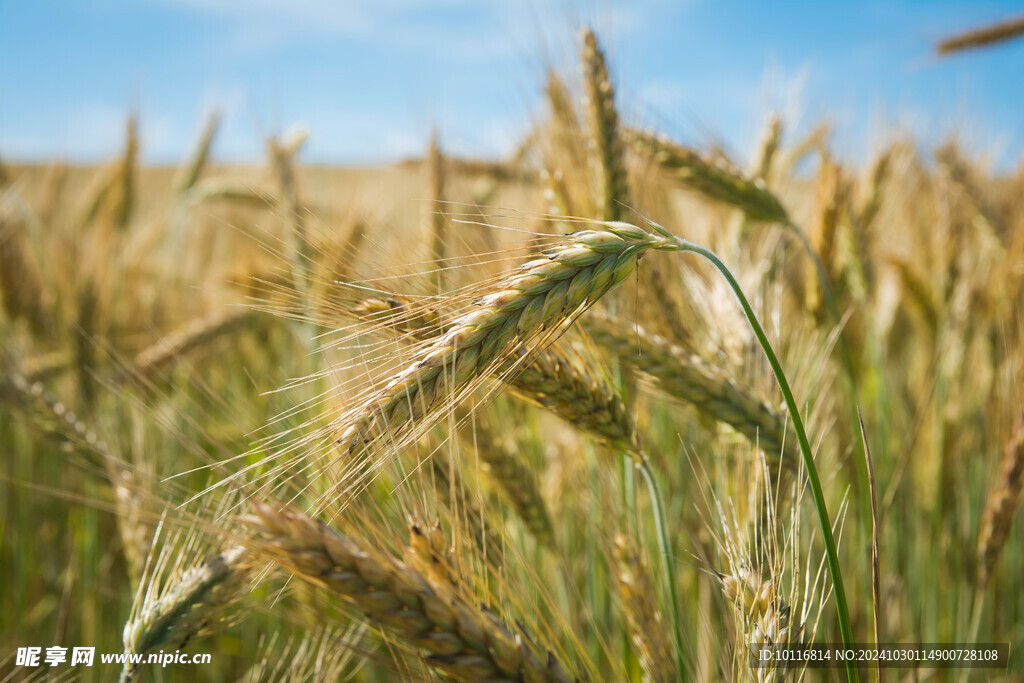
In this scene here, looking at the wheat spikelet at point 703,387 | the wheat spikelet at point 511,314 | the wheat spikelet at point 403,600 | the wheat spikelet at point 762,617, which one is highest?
the wheat spikelet at point 511,314

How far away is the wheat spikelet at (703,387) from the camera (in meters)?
0.90

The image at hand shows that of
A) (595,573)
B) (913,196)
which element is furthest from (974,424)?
(913,196)

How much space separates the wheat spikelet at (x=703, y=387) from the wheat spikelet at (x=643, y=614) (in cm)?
24

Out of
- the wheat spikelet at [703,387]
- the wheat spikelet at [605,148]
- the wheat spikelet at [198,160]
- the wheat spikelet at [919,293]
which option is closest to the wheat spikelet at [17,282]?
the wheat spikelet at [198,160]

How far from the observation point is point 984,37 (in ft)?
10.9

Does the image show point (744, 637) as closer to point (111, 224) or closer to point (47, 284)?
point (47, 284)

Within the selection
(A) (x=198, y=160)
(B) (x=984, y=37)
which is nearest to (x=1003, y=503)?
(B) (x=984, y=37)

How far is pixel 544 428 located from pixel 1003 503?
3.54ft

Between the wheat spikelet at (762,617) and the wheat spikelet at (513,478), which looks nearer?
the wheat spikelet at (762,617)

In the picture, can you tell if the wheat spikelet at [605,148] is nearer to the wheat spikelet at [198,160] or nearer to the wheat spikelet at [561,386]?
the wheat spikelet at [561,386]

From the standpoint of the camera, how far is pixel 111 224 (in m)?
2.54

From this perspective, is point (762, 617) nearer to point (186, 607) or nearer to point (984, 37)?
point (186, 607)

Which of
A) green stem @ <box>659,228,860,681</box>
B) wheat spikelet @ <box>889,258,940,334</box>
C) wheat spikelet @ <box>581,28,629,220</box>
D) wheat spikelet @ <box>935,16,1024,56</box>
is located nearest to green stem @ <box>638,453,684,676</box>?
green stem @ <box>659,228,860,681</box>

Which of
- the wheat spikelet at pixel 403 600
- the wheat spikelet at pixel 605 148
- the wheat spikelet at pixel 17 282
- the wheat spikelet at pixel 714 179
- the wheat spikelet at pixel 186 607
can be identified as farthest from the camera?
the wheat spikelet at pixel 17 282
